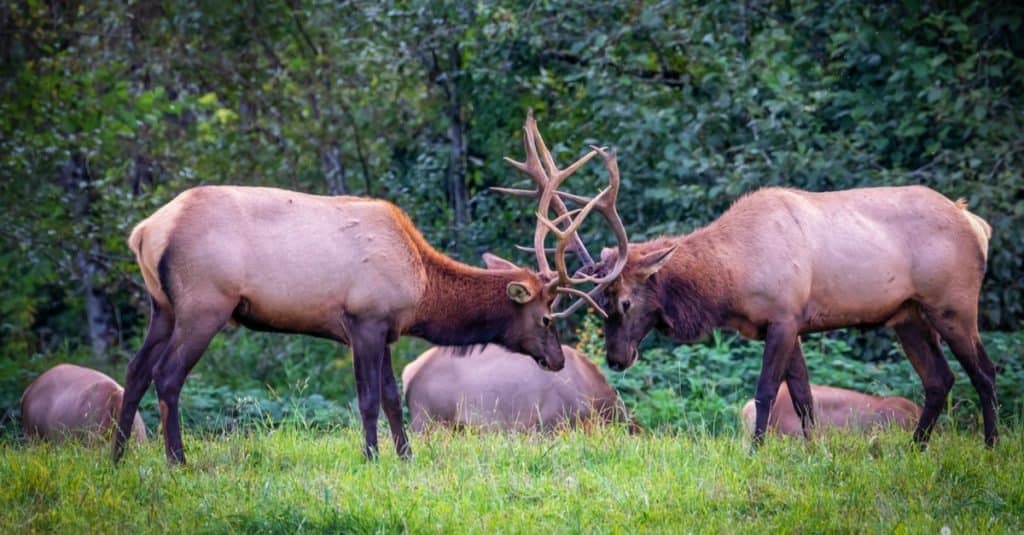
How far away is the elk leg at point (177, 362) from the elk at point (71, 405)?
4.98 feet

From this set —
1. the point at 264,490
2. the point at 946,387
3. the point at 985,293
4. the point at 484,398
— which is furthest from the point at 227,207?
the point at 985,293

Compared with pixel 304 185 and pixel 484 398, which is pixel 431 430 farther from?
pixel 304 185

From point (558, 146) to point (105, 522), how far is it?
7.38 metres

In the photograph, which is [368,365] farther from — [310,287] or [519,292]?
[519,292]

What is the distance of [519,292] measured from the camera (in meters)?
8.66

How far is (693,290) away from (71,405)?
4.22 meters

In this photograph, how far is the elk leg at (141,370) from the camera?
25.0 ft

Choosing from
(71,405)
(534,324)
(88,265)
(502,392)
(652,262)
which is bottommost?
(88,265)

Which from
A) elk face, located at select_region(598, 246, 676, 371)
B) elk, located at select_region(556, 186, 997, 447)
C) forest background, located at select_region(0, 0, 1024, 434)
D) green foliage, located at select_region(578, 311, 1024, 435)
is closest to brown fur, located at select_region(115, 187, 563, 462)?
elk face, located at select_region(598, 246, 676, 371)

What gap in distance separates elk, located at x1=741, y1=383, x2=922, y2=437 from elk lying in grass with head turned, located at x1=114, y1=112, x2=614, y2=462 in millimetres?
1827

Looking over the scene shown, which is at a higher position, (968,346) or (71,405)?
(968,346)

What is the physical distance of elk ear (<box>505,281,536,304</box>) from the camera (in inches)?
339

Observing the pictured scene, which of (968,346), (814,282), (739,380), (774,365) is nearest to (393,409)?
(774,365)

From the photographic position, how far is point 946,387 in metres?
8.58
